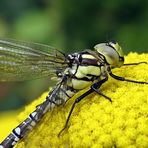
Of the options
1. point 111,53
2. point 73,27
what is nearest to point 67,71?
point 111,53

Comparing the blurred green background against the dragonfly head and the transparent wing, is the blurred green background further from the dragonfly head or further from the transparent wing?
the dragonfly head

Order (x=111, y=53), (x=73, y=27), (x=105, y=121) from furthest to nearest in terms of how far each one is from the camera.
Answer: (x=73, y=27)
(x=111, y=53)
(x=105, y=121)

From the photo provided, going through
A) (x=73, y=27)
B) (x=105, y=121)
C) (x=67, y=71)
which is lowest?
(x=105, y=121)

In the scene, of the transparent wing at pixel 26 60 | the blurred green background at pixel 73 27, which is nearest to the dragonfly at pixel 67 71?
the transparent wing at pixel 26 60

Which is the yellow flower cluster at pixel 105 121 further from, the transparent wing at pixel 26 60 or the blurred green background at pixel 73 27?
the blurred green background at pixel 73 27

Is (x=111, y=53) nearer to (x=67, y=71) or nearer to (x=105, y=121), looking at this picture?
(x=67, y=71)

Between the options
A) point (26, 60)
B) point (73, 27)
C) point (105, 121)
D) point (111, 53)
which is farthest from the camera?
point (73, 27)

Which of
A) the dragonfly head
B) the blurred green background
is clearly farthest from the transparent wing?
the blurred green background
